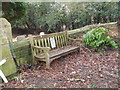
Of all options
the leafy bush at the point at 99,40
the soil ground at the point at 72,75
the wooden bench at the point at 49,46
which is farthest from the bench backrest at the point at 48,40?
the leafy bush at the point at 99,40

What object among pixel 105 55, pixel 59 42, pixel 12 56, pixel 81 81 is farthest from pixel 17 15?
pixel 81 81

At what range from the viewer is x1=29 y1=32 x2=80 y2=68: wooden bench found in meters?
3.68

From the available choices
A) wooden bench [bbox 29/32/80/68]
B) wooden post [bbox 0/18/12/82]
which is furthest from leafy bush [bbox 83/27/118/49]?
wooden post [bbox 0/18/12/82]

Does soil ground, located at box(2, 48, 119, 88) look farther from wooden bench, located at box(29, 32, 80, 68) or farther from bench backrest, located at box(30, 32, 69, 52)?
bench backrest, located at box(30, 32, 69, 52)

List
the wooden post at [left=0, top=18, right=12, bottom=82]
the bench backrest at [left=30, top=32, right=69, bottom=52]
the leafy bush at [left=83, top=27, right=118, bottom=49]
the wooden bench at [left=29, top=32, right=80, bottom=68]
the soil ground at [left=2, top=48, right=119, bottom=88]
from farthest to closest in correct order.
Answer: the leafy bush at [left=83, top=27, right=118, bottom=49] → the bench backrest at [left=30, top=32, right=69, bottom=52] → the wooden bench at [left=29, top=32, right=80, bottom=68] → the wooden post at [left=0, top=18, right=12, bottom=82] → the soil ground at [left=2, top=48, right=119, bottom=88]

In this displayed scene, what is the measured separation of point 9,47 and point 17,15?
4556 millimetres

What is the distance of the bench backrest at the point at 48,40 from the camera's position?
3.99 m

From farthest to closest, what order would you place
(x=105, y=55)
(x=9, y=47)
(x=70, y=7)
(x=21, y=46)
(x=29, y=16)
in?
(x=29, y=16), (x=70, y=7), (x=105, y=55), (x=21, y=46), (x=9, y=47)

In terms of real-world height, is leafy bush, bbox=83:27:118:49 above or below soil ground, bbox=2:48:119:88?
above

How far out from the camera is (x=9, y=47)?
330 cm

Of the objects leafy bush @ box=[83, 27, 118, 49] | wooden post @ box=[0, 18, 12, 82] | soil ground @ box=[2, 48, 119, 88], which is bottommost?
soil ground @ box=[2, 48, 119, 88]

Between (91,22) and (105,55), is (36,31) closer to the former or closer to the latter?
(91,22)

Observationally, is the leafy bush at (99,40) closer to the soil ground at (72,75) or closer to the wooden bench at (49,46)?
the wooden bench at (49,46)

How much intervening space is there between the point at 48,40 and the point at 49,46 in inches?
8.4
